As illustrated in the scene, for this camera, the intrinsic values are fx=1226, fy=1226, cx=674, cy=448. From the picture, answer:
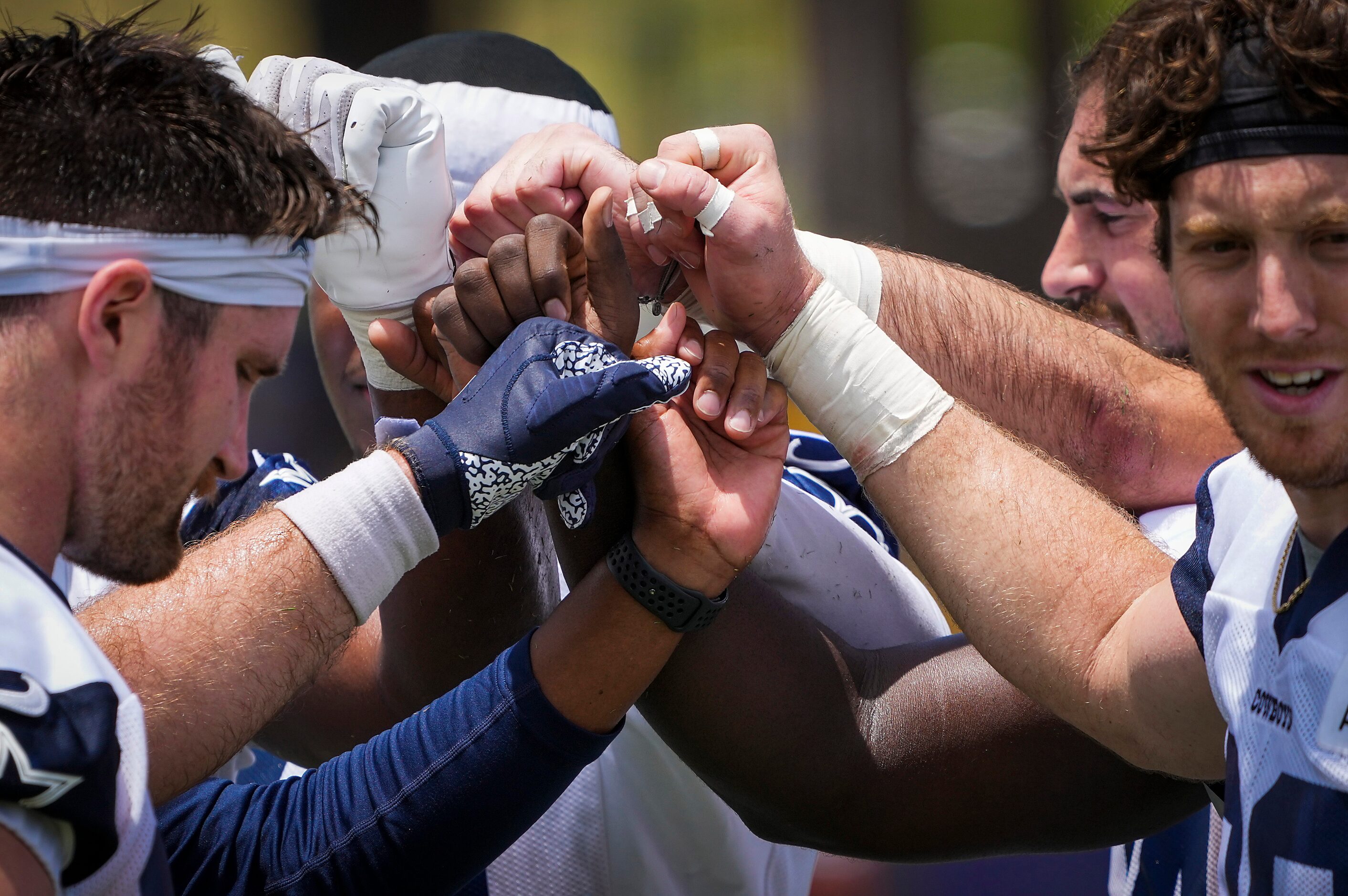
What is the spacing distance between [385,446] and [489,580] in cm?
39

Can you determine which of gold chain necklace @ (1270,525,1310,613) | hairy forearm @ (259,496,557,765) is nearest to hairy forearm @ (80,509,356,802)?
hairy forearm @ (259,496,557,765)

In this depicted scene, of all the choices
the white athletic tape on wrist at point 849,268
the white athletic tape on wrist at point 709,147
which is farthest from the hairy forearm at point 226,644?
the white athletic tape on wrist at point 849,268

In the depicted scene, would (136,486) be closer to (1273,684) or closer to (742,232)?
(742,232)

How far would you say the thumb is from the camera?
1525mm

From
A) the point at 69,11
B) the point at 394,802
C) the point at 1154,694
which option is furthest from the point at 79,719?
the point at 69,11

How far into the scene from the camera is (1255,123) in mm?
1365

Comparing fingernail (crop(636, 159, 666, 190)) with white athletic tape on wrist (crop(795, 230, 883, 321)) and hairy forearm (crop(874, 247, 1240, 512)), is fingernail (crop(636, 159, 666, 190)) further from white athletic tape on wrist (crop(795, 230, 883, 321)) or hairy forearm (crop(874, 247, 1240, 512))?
hairy forearm (crop(874, 247, 1240, 512))

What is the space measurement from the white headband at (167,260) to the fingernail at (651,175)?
0.46 metres

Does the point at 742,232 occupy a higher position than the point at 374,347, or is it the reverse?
the point at 742,232

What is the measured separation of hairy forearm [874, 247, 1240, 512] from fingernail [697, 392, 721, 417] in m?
0.56

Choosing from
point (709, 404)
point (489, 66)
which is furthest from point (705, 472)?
point (489, 66)

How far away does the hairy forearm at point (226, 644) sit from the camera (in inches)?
59.7

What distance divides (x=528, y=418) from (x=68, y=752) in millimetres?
701

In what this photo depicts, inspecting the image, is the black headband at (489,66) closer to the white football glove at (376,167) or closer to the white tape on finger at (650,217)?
the white football glove at (376,167)
